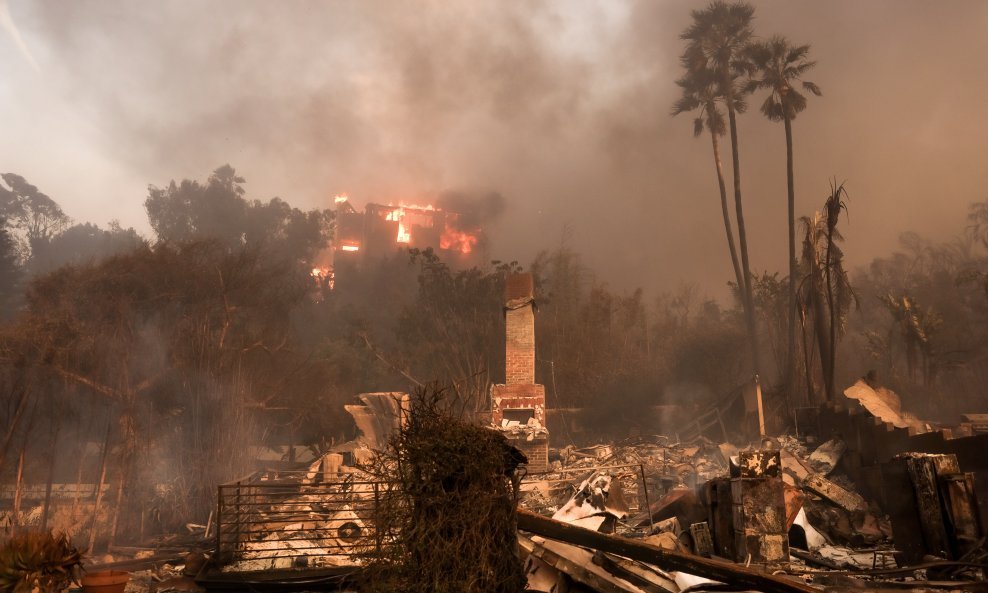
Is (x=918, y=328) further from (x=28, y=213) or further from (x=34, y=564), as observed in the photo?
(x=28, y=213)

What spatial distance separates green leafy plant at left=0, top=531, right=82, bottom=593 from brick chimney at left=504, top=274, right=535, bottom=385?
13.8 meters

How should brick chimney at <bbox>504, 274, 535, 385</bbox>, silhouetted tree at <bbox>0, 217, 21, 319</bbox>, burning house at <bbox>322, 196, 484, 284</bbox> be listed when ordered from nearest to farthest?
brick chimney at <bbox>504, 274, 535, 385</bbox>, silhouetted tree at <bbox>0, 217, 21, 319</bbox>, burning house at <bbox>322, 196, 484, 284</bbox>

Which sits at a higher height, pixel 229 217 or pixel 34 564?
pixel 229 217

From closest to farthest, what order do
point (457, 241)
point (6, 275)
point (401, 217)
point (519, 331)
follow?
1. point (519, 331)
2. point (6, 275)
3. point (457, 241)
4. point (401, 217)

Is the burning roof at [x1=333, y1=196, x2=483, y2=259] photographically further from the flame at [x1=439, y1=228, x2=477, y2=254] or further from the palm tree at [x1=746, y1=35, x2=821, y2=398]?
the palm tree at [x1=746, y1=35, x2=821, y2=398]

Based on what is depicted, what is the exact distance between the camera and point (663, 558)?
20.9 feet

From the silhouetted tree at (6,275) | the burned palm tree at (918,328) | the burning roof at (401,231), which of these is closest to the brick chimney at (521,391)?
the burned palm tree at (918,328)

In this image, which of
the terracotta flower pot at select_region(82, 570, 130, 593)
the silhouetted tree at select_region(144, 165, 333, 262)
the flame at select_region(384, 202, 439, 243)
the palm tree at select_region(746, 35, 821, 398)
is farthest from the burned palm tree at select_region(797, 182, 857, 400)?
the flame at select_region(384, 202, 439, 243)

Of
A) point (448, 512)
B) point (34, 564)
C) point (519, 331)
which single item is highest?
point (519, 331)

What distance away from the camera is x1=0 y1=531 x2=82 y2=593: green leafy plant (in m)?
7.24

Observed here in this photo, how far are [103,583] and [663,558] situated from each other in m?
6.35

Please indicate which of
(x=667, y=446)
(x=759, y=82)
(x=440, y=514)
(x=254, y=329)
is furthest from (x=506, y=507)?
(x=759, y=82)

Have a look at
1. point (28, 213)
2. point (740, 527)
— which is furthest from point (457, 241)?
point (740, 527)

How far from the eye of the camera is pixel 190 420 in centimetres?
1892
